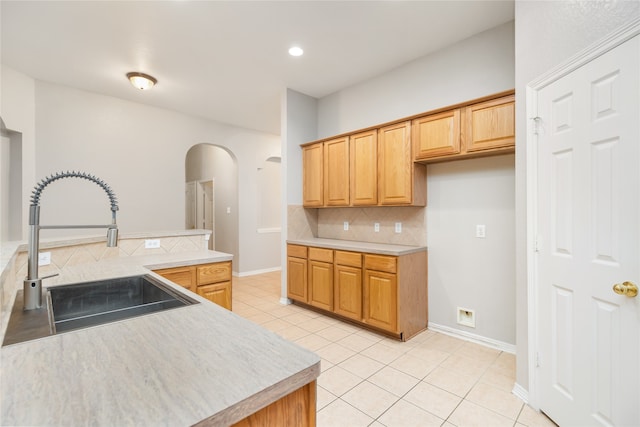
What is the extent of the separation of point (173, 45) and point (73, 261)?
2.27 meters

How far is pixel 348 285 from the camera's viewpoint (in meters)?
3.32

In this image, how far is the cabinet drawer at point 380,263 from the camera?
9.55 ft

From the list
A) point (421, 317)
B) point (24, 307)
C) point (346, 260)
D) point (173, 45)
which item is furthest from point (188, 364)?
point (173, 45)

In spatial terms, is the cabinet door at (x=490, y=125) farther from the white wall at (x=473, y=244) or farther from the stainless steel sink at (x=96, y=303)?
the stainless steel sink at (x=96, y=303)

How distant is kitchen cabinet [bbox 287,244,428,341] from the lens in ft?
9.55

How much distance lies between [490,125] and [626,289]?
5.27 ft

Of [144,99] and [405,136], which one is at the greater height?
[144,99]

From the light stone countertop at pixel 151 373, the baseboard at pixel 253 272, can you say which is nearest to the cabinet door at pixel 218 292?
the light stone countertop at pixel 151 373

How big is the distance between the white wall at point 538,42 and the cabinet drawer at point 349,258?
1501 millimetres

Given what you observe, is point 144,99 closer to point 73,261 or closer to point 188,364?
point 73,261

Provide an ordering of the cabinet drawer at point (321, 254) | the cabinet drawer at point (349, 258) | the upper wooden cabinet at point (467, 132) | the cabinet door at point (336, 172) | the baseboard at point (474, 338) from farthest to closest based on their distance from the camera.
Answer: the cabinet door at point (336, 172) → the cabinet drawer at point (321, 254) → the cabinet drawer at point (349, 258) → the baseboard at point (474, 338) → the upper wooden cabinet at point (467, 132)

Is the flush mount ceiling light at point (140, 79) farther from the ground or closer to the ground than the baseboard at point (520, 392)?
farther from the ground

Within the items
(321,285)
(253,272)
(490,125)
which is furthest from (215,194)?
(490,125)

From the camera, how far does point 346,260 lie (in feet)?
10.9
